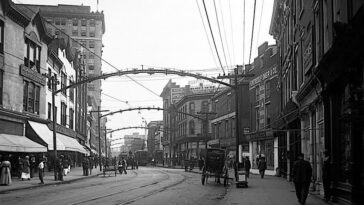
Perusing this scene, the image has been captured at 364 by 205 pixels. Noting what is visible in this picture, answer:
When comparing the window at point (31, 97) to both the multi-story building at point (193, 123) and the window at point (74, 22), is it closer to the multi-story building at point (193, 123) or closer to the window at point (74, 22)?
the multi-story building at point (193, 123)

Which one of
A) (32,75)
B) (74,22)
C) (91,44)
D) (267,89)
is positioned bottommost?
(267,89)

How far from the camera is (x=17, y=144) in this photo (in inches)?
1294

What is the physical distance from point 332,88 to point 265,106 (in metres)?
27.7

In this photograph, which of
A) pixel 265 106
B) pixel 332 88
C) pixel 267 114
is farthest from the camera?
pixel 265 106

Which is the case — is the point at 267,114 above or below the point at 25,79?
below

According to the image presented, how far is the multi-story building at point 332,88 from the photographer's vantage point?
13633mm

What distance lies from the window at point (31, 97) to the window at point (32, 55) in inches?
54.5

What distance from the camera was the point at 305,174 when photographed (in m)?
17.0

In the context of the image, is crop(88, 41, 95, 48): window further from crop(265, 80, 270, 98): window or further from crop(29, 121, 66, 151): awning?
crop(265, 80, 270, 98): window

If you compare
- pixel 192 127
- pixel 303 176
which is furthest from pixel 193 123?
pixel 303 176

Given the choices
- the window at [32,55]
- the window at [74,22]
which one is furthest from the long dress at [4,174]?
the window at [74,22]

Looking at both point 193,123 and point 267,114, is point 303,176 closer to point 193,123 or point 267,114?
point 267,114

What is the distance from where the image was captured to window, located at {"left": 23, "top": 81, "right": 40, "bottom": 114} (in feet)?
122

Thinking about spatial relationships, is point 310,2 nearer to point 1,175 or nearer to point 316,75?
point 316,75
